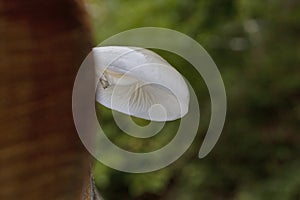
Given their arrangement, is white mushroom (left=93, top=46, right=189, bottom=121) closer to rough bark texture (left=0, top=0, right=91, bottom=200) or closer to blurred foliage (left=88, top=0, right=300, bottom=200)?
rough bark texture (left=0, top=0, right=91, bottom=200)

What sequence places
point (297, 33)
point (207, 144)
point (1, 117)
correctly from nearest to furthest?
point (1, 117) < point (207, 144) < point (297, 33)

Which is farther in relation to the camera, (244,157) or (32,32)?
(244,157)

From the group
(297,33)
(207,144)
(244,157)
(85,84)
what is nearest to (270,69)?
(297,33)

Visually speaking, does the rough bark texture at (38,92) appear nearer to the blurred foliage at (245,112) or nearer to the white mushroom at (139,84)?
the white mushroom at (139,84)

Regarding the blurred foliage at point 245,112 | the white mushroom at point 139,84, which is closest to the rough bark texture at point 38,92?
the white mushroom at point 139,84

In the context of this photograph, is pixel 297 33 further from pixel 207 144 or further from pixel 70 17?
pixel 70 17

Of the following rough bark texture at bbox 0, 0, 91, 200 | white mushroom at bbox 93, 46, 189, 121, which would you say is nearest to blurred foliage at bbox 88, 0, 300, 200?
white mushroom at bbox 93, 46, 189, 121

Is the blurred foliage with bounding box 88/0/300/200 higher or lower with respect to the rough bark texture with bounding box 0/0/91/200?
lower

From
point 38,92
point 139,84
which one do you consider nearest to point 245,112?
point 139,84
